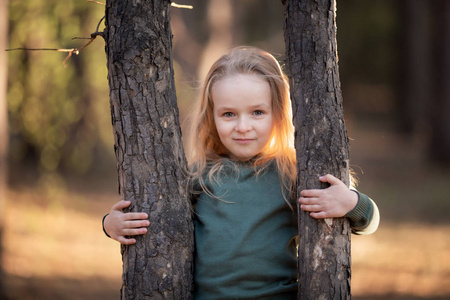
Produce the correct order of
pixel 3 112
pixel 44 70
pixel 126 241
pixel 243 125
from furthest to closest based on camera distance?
1. pixel 44 70
2. pixel 3 112
3. pixel 243 125
4. pixel 126 241

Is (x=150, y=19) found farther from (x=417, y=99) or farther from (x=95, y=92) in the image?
(x=417, y=99)

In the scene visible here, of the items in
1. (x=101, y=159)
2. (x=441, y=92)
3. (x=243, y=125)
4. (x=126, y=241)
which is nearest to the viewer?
(x=126, y=241)

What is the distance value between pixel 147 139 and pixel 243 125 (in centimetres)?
45

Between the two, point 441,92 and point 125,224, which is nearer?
point 125,224

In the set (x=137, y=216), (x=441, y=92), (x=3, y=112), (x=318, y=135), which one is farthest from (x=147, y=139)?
(x=441, y=92)

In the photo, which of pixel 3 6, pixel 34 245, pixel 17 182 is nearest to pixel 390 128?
pixel 17 182

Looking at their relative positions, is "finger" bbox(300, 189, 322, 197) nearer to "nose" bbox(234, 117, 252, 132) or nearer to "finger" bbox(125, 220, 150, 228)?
"nose" bbox(234, 117, 252, 132)

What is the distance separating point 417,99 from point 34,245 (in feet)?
36.8

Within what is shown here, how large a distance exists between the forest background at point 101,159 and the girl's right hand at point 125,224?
0.80m

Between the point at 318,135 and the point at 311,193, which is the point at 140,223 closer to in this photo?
the point at 311,193

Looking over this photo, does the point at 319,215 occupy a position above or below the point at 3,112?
below

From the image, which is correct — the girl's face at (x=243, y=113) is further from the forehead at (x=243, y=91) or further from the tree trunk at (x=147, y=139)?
the tree trunk at (x=147, y=139)

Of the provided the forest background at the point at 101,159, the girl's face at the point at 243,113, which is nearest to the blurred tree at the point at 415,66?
the forest background at the point at 101,159

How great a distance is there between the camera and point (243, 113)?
2.24 m
